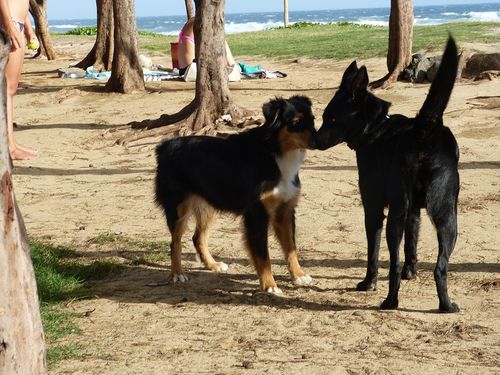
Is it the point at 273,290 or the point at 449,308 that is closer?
the point at 449,308

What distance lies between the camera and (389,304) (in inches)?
216

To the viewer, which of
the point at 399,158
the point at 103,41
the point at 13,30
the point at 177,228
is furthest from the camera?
the point at 103,41

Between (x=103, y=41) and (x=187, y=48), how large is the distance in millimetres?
3296

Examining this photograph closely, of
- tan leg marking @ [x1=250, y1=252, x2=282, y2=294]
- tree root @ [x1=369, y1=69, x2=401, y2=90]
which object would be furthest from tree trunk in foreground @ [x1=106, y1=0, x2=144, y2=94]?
tan leg marking @ [x1=250, y1=252, x2=282, y2=294]

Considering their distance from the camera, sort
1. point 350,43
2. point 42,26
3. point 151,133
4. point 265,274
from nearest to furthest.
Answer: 1. point 265,274
2. point 151,133
3. point 350,43
4. point 42,26

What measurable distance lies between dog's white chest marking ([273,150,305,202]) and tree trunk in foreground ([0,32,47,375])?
2466 millimetres

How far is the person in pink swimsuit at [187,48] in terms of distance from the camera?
17141 mm

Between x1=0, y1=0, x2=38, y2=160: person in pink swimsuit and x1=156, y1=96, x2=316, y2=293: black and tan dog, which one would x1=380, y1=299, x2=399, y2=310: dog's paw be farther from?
x1=0, y1=0, x2=38, y2=160: person in pink swimsuit

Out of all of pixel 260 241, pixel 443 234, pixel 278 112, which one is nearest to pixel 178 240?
pixel 260 241

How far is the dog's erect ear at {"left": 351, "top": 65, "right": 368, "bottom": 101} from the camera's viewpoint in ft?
18.1

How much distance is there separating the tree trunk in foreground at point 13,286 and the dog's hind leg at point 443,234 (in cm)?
259

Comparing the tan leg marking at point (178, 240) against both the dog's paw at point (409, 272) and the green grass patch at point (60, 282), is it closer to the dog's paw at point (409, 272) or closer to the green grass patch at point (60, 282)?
the green grass patch at point (60, 282)

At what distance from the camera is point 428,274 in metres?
6.32

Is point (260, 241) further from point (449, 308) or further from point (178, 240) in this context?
point (449, 308)
